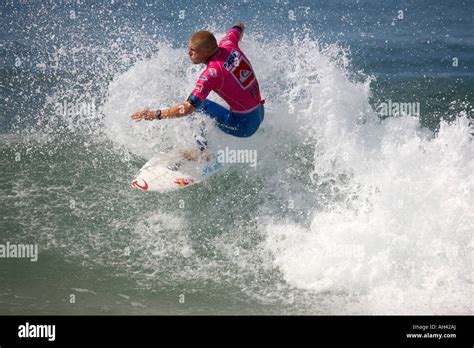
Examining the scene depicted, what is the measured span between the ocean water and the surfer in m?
0.42

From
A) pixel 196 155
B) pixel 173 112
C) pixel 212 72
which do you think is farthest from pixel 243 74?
pixel 196 155

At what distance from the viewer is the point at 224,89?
7070 millimetres

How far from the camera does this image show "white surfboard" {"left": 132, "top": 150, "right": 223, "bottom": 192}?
25.6ft

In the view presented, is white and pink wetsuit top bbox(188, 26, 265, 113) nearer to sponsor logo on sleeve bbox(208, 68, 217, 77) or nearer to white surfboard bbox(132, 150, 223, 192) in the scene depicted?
sponsor logo on sleeve bbox(208, 68, 217, 77)

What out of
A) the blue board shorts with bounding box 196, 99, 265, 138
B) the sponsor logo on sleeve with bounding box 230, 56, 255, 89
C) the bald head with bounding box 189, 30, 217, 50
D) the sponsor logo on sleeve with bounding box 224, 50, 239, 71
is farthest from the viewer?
the blue board shorts with bounding box 196, 99, 265, 138

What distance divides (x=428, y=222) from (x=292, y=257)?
5.97 feet

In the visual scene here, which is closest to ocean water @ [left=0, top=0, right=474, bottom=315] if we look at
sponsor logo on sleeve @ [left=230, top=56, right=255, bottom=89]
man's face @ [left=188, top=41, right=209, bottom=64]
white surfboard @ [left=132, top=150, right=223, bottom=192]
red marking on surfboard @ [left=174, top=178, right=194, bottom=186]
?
white surfboard @ [left=132, top=150, right=223, bottom=192]

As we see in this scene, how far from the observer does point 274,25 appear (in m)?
15.1

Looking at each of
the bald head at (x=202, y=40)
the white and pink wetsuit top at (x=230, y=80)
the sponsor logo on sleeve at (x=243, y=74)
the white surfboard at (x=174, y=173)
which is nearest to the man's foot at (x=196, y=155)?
the white surfboard at (x=174, y=173)

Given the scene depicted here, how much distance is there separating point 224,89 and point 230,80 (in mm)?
141

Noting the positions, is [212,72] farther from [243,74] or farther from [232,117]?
[232,117]

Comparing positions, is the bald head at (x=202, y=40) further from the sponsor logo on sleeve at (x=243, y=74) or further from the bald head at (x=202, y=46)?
the sponsor logo on sleeve at (x=243, y=74)

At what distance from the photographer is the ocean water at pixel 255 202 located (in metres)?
6.87

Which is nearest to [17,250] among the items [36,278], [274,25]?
[36,278]
